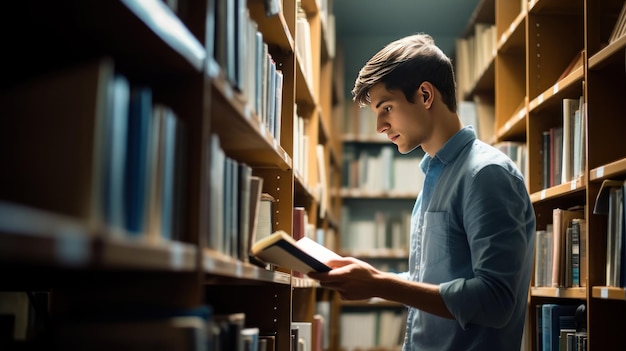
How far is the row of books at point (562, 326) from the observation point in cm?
263

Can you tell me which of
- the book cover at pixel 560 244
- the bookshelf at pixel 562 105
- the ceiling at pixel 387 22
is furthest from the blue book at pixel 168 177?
the ceiling at pixel 387 22

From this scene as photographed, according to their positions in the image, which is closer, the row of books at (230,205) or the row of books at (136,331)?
the row of books at (136,331)

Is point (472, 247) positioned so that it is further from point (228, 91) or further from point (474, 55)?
point (474, 55)

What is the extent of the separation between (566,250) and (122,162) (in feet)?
6.54

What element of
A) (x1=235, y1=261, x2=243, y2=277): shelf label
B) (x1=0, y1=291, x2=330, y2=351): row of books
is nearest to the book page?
(x1=235, y1=261, x2=243, y2=277): shelf label

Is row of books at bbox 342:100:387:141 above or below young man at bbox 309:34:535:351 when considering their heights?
above

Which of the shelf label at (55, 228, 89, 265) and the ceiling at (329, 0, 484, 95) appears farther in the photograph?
the ceiling at (329, 0, 484, 95)

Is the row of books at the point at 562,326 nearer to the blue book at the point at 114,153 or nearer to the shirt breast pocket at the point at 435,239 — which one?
the shirt breast pocket at the point at 435,239

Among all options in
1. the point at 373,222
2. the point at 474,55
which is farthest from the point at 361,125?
the point at 474,55

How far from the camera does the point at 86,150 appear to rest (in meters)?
0.86

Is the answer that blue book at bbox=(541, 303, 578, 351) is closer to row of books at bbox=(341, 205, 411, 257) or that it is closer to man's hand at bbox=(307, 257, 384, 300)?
man's hand at bbox=(307, 257, 384, 300)

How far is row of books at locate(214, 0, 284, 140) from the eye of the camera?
4.59 ft

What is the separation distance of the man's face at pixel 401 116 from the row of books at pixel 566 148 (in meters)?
0.67

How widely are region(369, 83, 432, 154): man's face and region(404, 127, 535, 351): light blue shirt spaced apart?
0.09 metres
